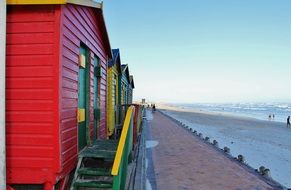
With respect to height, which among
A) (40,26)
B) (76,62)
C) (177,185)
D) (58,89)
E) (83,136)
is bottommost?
(177,185)

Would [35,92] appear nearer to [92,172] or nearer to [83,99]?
[92,172]

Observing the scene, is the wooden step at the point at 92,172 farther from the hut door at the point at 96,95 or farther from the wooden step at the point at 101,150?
the hut door at the point at 96,95

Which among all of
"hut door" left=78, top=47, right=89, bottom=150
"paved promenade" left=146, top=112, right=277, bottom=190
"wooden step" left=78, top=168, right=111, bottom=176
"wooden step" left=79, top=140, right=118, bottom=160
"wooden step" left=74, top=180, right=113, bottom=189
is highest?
"hut door" left=78, top=47, right=89, bottom=150

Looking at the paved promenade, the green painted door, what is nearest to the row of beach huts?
the paved promenade

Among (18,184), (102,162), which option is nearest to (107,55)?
(102,162)

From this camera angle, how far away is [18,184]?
5.62m

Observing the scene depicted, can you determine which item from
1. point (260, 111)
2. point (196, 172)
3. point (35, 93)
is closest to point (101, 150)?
point (35, 93)

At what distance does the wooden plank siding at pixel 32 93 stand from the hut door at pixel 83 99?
181 centimetres

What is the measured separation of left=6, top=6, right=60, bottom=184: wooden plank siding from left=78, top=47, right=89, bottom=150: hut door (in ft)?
5.93

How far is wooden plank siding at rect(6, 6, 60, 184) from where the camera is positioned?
5.55 meters

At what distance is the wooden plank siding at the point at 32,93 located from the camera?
5551mm

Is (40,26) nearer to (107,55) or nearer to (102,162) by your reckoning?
(102,162)

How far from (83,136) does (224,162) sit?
521 cm

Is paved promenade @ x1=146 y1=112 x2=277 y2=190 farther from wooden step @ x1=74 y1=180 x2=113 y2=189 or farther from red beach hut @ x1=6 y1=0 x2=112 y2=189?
red beach hut @ x1=6 y1=0 x2=112 y2=189
